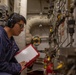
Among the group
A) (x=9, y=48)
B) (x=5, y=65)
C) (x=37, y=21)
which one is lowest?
(x=37, y=21)

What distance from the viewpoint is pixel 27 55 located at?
236 centimetres

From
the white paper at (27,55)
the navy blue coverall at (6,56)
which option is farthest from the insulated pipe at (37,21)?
the navy blue coverall at (6,56)

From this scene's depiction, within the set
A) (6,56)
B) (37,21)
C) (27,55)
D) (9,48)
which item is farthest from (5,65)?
(37,21)

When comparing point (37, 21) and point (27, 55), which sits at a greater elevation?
point (27, 55)

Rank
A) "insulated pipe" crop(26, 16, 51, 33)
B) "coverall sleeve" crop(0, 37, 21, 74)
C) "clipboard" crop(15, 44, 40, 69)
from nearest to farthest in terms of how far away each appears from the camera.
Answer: "coverall sleeve" crop(0, 37, 21, 74), "clipboard" crop(15, 44, 40, 69), "insulated pipe" crop(26, 16, 51, 33)

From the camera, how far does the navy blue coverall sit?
209 centimetres

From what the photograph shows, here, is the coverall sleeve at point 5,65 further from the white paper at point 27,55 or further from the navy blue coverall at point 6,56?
the white paper at point 27,55

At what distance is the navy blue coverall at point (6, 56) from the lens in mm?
2090

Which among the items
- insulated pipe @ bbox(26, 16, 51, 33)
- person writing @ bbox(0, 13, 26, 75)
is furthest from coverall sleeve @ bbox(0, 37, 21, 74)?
insulated pipe @ bbox(26, 16, 51, 33)

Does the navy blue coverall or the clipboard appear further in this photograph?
the clipboard

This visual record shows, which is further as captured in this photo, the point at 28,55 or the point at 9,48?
the point at 28,55

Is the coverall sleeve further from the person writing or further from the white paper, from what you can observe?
the white paper

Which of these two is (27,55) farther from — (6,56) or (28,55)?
(6,56)

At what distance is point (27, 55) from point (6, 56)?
0.29 m
